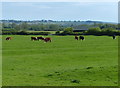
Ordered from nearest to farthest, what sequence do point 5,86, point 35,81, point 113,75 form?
point 5,86, point 35,81, point 113,75

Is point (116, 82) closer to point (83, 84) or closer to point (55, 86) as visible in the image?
point (83, 84)

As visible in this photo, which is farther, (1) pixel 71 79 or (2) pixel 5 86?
(1) pixel 71 79

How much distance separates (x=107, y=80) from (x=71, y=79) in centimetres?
147

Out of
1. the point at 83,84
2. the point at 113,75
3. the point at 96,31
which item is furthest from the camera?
the point at 96,31

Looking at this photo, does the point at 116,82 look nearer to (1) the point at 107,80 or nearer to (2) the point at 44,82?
(1) the point at 107,80

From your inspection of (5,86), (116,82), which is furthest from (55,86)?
(116,82)

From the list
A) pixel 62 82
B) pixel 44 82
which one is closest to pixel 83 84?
pixel 62 82

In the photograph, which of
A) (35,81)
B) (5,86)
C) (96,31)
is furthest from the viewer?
(96,31)

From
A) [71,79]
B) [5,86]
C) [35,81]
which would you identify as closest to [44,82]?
[35,81]

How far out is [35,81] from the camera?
1163cm

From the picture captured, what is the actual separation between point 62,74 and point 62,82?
169cm

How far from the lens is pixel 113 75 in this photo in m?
12.5

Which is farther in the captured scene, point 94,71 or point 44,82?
point 94,71

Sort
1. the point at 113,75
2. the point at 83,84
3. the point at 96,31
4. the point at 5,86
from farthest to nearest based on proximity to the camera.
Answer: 1. the point at 96,31
2. the point at 113,75
3. the point at 83,84
4. the point at 5,86
